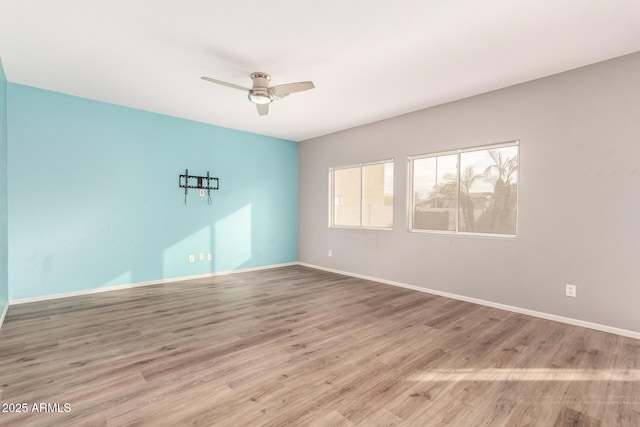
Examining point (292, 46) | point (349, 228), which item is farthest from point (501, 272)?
point (292, 46)

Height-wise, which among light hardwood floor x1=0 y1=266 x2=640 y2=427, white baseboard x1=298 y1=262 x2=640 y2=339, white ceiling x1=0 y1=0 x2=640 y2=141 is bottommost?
light hardwood floor x1=0 y1=266 x2=640 y2=427

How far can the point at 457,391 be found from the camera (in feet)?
6.60

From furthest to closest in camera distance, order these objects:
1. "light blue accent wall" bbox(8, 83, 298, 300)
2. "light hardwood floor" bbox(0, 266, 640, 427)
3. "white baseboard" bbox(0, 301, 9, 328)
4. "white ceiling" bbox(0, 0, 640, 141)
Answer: "light blue accent wall" bbox(8, 83, 298, 300) < "white baseboard" bbox(0, 301, 9, 328) < "white ceiling" bbox(0, 0, 640, 141) < "light hardwood floor" bbox(0, 266, 640, 427)

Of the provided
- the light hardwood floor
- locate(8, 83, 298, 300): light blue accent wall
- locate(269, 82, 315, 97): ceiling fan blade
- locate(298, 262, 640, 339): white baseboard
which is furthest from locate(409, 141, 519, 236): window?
locate(8, 83, 298, 300): light blue accent wall

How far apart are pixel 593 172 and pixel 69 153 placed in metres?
6.48

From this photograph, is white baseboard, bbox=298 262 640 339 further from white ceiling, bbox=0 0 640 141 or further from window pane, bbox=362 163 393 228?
white ceiling, bbox=0 0 640 141

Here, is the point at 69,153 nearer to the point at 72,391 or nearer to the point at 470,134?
the point at 72,391

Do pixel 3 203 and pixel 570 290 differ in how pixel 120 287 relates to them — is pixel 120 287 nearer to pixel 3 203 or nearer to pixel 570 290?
pixel 3 203

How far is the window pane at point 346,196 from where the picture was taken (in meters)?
5.75

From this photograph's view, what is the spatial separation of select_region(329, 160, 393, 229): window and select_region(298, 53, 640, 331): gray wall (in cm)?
42

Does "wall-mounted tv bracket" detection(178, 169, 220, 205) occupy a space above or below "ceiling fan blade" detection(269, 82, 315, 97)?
below

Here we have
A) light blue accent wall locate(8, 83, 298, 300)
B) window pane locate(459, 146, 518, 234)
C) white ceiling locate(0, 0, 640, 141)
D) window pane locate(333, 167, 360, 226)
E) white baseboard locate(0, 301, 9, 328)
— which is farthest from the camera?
window pane locate(333, 167, 360, 226)

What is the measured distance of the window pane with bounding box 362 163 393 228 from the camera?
5.09 meters

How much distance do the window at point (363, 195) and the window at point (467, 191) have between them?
52 centimetres
